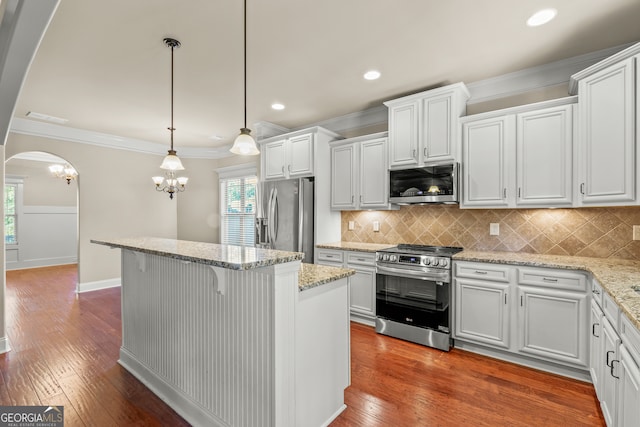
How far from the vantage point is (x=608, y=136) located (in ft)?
7.52

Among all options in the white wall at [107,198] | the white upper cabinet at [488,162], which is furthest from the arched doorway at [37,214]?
the white upper cabinet at [488,162]

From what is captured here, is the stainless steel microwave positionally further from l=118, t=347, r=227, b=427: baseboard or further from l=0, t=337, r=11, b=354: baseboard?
l=0, t=337, r=11, b=354: baseboard

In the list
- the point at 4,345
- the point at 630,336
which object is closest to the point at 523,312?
the point at 630,336

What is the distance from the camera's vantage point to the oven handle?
2914 millimetres

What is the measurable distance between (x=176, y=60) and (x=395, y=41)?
1.99 metres

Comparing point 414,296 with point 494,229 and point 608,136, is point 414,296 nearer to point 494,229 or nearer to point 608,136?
point 494,229

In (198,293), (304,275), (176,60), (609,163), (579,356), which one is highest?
Result: (176,60)

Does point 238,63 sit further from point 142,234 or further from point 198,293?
point 142,234

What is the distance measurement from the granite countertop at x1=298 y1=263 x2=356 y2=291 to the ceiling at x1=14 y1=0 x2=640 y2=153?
71.5 inches

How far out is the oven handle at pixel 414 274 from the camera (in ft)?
9.56

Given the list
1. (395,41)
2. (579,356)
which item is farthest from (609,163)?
(395,41)

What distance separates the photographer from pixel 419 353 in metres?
2.89
